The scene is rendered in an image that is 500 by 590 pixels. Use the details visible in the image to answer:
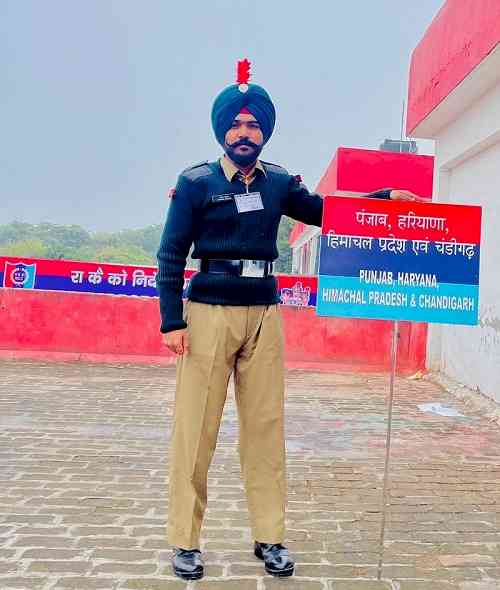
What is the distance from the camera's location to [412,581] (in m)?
2.67

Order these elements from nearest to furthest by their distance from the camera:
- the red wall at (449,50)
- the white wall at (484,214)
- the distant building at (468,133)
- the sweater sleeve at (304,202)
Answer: the sweater sleeve at (304,202)
the red wall at (449,50)
the distant building at (468,133)
the white wall at (484,214)

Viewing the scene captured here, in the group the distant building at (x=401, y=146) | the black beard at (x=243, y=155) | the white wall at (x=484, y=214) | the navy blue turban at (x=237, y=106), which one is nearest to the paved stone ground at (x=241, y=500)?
the white wall at (x=484, y=214)

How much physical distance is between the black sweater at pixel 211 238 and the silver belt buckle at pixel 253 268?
2 cm

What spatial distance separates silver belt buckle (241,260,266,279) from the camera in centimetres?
271

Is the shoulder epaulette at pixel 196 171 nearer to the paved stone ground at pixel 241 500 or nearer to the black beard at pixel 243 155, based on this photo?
the black beard at pixel 243 155

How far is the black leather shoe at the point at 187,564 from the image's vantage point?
2629 millimetres

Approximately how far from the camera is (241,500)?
3.68 metres

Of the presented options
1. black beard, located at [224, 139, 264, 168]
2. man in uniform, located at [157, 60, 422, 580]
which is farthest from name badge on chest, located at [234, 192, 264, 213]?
black beard, located at [224, 139, 264, 168]

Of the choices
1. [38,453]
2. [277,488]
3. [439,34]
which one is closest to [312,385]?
[38,453]

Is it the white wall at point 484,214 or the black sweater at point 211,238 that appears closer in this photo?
the black sweater at point 211,238

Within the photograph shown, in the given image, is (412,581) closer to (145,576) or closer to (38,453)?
(145,576)

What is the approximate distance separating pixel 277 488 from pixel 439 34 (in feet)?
24.2

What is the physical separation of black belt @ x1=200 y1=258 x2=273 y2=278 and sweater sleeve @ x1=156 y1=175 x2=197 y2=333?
116 mm

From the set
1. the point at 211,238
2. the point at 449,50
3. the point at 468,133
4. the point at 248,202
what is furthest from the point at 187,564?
the point at 449,50
